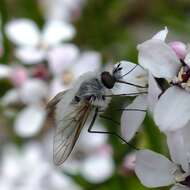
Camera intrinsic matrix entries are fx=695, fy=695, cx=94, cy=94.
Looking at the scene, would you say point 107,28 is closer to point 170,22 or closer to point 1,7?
point 170,22

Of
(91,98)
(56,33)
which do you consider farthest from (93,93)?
(56,33)

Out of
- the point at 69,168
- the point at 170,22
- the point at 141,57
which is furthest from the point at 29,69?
the point at 141,57

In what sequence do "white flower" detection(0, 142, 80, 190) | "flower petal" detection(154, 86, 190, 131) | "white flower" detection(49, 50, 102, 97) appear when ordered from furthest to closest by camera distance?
"white flower" detection(0, 142, 80, 190) → "white flower" detection(49, 50, 102, 97) → "flower petal" detection(154, 86, 190, 131)

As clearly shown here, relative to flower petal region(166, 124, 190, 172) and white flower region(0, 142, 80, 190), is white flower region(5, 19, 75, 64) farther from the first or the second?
flower petal region(166, 124, 190, 172)

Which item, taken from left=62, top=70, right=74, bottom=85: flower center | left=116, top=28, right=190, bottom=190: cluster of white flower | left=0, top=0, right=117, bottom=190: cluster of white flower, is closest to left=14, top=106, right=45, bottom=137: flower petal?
left=0, top=0, right=117, bottom=190: cluster of white flower

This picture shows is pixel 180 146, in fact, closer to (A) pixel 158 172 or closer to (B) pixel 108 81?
(A) pixel 158 172

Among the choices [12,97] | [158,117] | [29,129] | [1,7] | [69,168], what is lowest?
[69,168]
